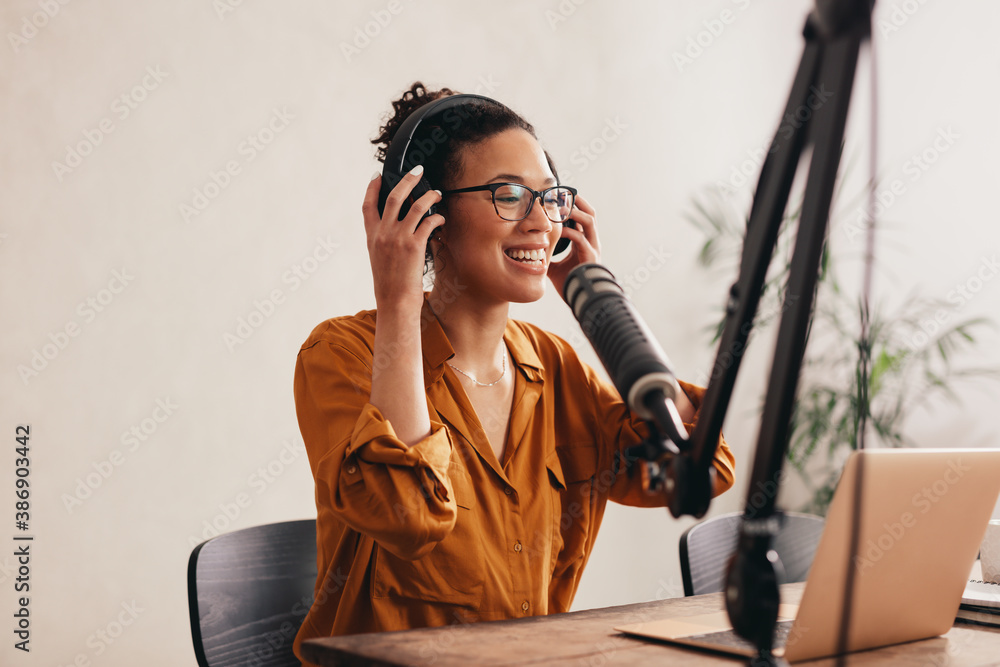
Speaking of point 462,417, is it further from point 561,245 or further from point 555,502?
point 561,245

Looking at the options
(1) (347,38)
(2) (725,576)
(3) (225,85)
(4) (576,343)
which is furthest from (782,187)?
(4) (576,343)

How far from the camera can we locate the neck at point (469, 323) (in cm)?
140

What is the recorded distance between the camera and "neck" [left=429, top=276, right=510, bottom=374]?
1400 mm

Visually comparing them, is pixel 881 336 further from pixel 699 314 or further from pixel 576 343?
pixel 576 343

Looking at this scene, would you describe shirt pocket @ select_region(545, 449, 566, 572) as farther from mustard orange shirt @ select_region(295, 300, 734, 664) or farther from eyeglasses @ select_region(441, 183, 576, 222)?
eyeglasses @ select_region(441, 183, 576, 222)

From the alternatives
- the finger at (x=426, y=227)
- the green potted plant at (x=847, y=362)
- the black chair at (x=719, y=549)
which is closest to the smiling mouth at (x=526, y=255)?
the finger at (x=426, y=227)

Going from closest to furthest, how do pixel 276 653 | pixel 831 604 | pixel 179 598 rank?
pixel 831 604
pixel 276 653
pixel 179 598

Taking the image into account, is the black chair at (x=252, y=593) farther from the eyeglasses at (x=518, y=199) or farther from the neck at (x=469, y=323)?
the eyeglasses at (x=518, y=199)

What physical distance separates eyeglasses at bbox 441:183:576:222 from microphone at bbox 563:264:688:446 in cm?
68

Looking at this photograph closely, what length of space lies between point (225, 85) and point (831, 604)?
6.62ft

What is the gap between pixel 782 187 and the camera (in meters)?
0.42

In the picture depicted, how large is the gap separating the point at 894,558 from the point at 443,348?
0.74 m

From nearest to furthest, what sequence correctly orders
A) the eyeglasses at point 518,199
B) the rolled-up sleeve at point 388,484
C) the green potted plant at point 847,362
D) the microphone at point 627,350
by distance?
the microphone at point 627,350, the rolled-up sleeve at point 388,484, the eyeglasses at point 518,199, the green potted plant at point 847,362

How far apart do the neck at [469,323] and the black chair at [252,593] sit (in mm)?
398
